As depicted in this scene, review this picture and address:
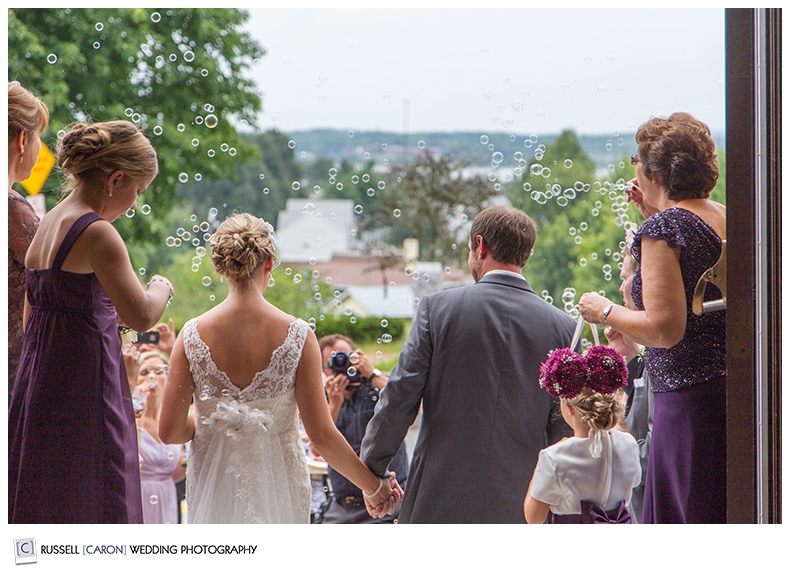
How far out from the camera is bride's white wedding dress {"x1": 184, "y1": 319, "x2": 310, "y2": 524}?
2371mm

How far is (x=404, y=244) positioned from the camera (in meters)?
2.81

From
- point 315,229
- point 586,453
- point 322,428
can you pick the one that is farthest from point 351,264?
point 586,453

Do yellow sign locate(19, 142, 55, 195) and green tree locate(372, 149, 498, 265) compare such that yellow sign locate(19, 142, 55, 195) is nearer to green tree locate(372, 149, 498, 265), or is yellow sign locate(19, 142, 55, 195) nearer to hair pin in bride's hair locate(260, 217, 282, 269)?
hair pin in bride's hair locate(260, 217, 282, 269)

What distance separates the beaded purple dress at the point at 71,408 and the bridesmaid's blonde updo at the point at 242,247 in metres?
0.34

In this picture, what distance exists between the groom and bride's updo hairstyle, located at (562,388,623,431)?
9cm

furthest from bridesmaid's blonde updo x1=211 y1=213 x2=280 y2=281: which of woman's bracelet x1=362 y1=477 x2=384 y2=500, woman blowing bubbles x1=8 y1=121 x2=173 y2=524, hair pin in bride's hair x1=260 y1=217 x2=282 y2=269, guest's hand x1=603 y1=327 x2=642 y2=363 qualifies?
guest's hand x1=603 y1=327 x2=642 y2=363

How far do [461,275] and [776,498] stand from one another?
1119mm

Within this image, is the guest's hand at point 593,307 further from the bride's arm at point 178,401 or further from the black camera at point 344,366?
the bride's arm at point 178,401
